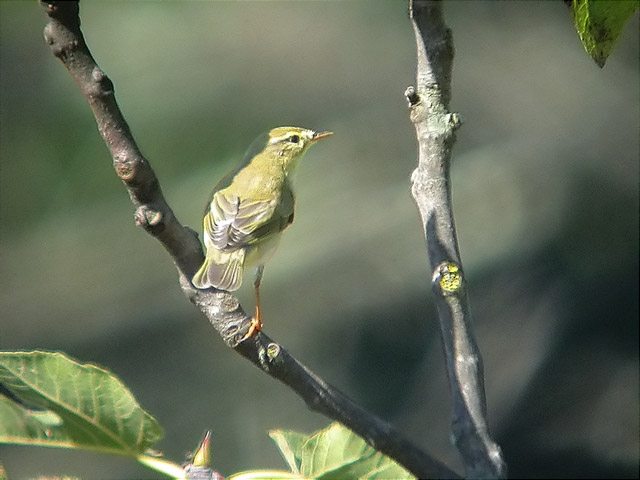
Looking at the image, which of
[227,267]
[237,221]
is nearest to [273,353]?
[227,267]

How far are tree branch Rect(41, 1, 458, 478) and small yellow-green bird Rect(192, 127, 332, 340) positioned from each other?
689 mm

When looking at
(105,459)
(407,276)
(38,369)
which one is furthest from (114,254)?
(38,369)

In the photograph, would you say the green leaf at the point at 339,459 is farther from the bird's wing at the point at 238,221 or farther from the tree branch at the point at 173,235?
the bird's wing at the point at 238,221

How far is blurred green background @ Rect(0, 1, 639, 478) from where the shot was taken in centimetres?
286

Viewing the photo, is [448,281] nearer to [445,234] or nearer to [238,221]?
[445,234]

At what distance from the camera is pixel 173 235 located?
622 millimetres

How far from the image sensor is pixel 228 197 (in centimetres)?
175

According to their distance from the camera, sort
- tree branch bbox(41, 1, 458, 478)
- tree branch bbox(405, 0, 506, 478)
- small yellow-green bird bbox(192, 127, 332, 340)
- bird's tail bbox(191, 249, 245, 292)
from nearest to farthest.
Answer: tree branch bbox(41, 1, 458, 478), tree branch bbox(405, 0, 506, 478), bird's tail bbox(191, 249, 245, 292), small yellow-green bird bbox(192, 127, 332, 340)

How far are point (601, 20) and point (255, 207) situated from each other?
3.90ft

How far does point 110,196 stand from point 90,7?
1.00 m

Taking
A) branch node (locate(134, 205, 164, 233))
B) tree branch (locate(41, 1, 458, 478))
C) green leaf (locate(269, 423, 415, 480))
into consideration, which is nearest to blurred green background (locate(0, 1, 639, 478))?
green leaf (locate(269, 423, 415, 480))

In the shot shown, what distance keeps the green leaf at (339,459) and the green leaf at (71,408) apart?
0.41 ft

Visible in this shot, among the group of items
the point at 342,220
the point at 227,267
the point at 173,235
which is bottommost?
the point at 342,220

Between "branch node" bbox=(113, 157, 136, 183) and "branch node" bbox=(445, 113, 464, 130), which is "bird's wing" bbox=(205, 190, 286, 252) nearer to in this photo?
"branch node" bbox=(445, 113, 464, 130)
